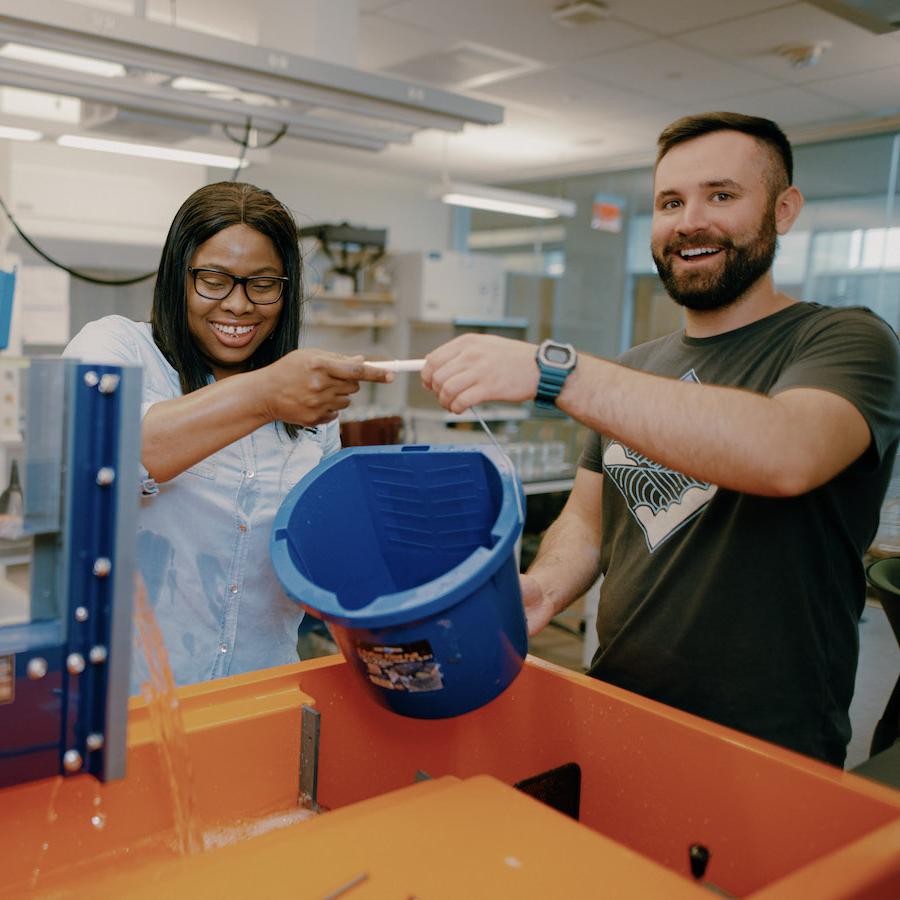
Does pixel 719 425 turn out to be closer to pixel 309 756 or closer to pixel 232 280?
pixel 309 756

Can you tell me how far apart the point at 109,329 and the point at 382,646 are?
75cm

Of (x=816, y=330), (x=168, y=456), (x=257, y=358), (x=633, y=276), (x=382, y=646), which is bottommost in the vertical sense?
(x=382, y=646)

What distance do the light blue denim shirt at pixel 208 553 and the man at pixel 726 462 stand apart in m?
A: 0.43

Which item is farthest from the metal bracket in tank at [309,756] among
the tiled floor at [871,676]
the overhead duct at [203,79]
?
the tiled floor at [871,676]

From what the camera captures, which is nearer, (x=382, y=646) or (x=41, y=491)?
(x=41, y=491)


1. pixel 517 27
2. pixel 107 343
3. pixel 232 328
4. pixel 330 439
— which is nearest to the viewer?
pixel 107 343

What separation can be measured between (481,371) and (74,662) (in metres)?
0.54

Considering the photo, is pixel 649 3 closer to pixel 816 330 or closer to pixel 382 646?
pixel 816 330

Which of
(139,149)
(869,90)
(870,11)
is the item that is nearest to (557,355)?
(870,11)

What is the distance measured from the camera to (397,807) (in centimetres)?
89

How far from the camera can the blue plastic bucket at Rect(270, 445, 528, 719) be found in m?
0.87

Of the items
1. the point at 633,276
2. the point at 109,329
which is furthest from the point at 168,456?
the point at 633,276

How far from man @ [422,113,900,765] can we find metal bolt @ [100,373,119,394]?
0.43 metres

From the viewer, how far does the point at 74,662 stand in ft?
2.34
